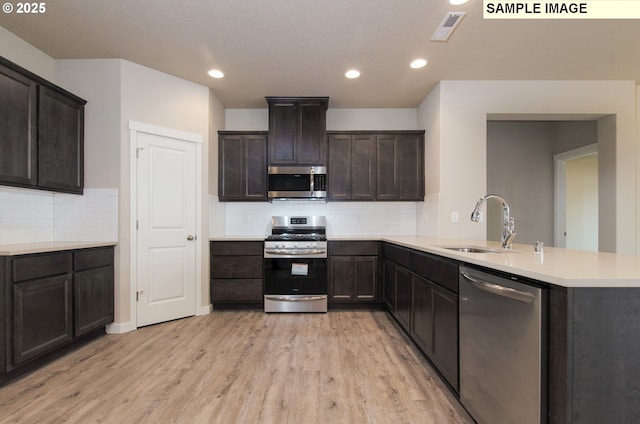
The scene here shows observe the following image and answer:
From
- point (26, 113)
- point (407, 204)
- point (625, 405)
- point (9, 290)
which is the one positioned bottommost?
point (625, 405)

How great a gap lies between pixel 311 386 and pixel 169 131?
288cm

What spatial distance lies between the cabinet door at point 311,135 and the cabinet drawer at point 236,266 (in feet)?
4.52

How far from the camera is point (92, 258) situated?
8.75 ft

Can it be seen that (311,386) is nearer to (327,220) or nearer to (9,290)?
(9,290)

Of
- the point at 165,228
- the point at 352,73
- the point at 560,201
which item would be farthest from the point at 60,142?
the point at 560,201

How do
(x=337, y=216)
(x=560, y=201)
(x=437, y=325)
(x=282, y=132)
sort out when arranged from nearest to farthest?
(x=437, y=325)
(x=282, y=132)
(x=337, y=216)
(x=560, y=201)

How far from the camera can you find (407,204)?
4.28 metres

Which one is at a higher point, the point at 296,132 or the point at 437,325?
the point at 296,132

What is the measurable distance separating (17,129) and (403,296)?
345 centimetres

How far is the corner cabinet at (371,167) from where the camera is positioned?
399cm

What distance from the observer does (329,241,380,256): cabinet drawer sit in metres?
3.65

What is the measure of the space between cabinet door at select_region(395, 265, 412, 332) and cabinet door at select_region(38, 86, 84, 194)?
10.5ft

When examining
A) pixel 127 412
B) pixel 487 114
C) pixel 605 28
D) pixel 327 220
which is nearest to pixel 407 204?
pixel 327 220

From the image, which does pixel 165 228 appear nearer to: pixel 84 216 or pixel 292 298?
pixel 84 216
